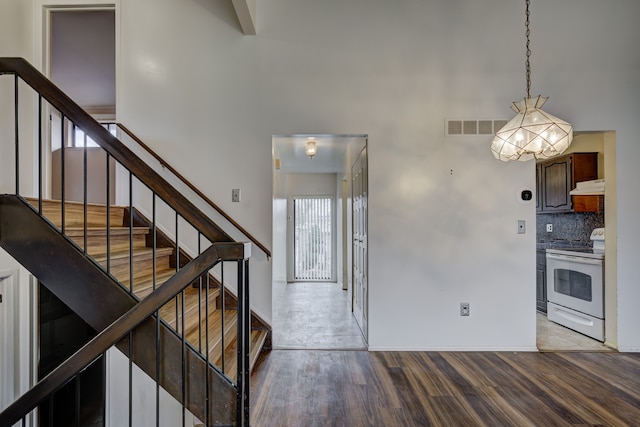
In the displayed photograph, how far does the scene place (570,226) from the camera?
13.8 feet

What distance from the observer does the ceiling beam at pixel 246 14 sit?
2646 millimetres

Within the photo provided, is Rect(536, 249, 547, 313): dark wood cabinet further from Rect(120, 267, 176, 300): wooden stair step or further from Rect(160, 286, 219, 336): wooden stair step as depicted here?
Rect(120, 267, 176, 300): wooden stair step

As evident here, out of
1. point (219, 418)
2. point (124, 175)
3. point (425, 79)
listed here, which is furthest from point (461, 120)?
point (124, 175)

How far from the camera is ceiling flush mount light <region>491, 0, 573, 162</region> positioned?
6.88 feet

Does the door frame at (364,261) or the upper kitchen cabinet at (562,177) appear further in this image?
the upper kitchen cabinet at (562,177)

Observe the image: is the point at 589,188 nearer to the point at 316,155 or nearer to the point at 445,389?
the point at 445,389

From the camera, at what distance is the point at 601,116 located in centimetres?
303

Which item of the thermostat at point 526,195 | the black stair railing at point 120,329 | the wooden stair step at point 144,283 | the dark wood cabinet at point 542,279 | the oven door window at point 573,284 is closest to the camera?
the black stair railing at point 120,329

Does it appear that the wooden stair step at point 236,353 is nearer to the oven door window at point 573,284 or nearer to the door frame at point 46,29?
the door frame at point 46,29

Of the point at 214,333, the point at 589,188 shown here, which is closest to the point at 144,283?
the point at 214,333

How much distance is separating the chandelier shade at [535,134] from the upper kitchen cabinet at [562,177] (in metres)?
2.15

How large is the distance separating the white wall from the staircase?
0.53 meters

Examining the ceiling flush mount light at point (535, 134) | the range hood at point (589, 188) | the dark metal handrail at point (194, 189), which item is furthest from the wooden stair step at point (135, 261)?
the range hood at point (589, 188)

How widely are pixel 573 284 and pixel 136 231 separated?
4413mm
